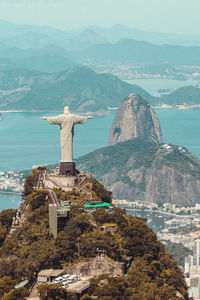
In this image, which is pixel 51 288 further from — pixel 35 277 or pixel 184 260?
pixel 184 260

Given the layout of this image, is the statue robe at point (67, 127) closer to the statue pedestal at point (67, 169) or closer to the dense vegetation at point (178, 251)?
the statue pedestal at point (67, 169)

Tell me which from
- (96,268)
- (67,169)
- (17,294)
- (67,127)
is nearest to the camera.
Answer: (17,294)

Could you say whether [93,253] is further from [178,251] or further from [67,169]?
[178,251]

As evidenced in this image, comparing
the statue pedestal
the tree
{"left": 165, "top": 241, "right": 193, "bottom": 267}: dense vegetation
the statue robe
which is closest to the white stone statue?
the statue robe

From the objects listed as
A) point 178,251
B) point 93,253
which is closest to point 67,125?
point 93,253

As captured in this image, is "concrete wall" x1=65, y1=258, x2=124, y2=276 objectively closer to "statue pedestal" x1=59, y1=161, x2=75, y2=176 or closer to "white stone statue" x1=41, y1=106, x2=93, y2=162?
"white stone statue" x1=41, y1=106, x2=93, y2=162

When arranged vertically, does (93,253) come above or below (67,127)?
below
